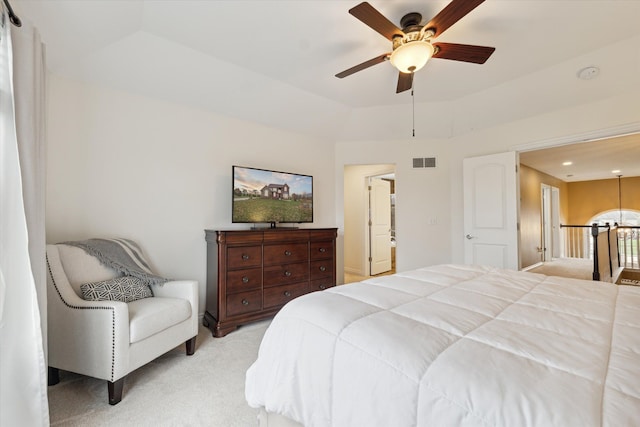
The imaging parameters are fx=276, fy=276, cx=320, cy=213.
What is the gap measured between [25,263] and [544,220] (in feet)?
28.3

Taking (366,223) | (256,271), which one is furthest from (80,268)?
(366,223)

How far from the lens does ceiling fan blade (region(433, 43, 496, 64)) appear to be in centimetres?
195

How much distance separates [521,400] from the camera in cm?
64

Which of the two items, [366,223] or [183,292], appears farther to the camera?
[366,223]

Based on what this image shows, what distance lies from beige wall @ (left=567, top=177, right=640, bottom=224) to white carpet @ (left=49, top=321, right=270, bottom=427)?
32.7 feet

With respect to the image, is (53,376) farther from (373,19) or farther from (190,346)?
(373,19)

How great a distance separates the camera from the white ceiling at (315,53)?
2.07 meters

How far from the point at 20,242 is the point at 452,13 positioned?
2718mm

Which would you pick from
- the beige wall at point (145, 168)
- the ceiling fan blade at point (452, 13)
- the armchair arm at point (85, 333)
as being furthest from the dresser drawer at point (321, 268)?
the ceiling fan blade at point (452, 13)

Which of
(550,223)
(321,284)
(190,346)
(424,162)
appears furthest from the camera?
(550,223)

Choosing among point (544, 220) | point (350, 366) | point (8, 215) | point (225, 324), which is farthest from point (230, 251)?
point (544, 220)

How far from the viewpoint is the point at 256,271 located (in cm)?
289

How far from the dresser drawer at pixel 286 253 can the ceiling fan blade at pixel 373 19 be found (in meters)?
2.17

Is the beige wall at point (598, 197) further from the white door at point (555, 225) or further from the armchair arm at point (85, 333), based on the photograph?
the armchair arm at point (85, 333)
